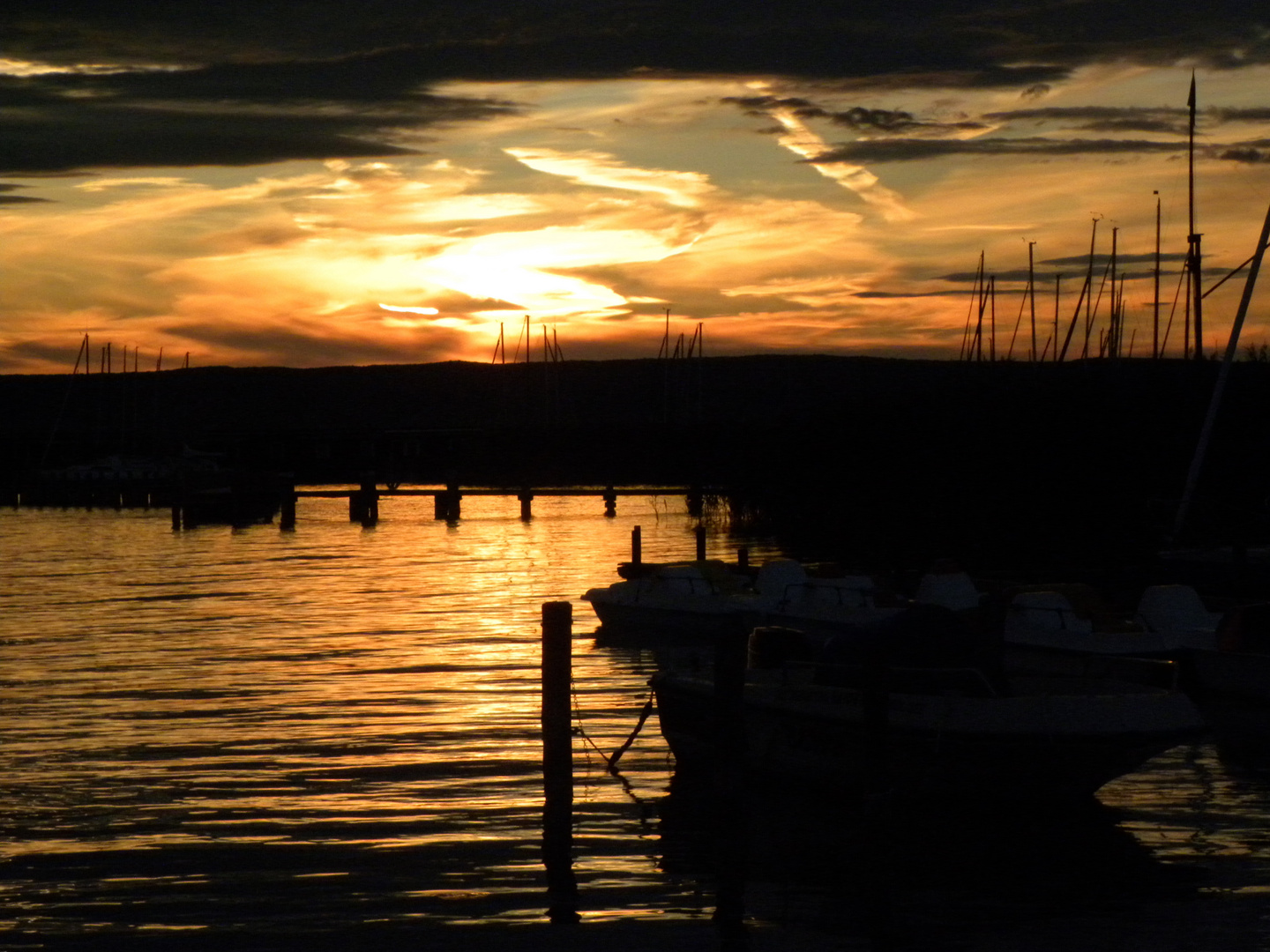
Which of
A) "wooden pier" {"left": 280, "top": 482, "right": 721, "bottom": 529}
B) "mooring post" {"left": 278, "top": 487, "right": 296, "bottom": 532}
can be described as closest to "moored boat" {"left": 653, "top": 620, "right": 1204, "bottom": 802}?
"wooden pier" {"left": 280, "top": 482, "right": 721, "bottom": 529}

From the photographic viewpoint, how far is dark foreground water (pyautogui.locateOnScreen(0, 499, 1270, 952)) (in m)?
11.8

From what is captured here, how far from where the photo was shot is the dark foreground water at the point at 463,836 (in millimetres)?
11836

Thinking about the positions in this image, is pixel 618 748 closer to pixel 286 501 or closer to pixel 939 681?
pixel 939 681

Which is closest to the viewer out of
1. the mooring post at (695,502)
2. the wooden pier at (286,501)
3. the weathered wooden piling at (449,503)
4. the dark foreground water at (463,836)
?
the dark foreground water at (463,836)

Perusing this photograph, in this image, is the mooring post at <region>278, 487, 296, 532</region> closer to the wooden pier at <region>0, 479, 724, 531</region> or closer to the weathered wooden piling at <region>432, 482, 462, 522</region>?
the wooden pier at <region>0, 479, 724, 531</region>

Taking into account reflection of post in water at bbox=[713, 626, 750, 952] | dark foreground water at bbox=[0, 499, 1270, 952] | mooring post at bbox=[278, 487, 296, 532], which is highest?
mooring post at bbox=[278, 487, 296, 532]

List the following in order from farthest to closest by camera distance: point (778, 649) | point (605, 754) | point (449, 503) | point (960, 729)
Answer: point (449, 503)
point (605, 754)
point (778, 649)
point (960, 729)

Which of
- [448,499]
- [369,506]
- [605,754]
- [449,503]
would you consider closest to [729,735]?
[605,754]

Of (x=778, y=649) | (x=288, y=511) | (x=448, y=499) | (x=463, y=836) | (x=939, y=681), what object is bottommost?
(x=463, y=836)

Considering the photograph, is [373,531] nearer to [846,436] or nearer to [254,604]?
[846,436]

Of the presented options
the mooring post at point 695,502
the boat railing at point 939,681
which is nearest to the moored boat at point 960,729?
the boat railing at point 939,681

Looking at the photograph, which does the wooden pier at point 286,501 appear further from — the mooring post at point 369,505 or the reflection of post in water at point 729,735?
the reflection of post in water at point 729,735

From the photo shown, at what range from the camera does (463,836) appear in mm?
14344

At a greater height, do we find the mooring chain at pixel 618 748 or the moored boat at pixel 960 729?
the moored boat at pixel 960 729
